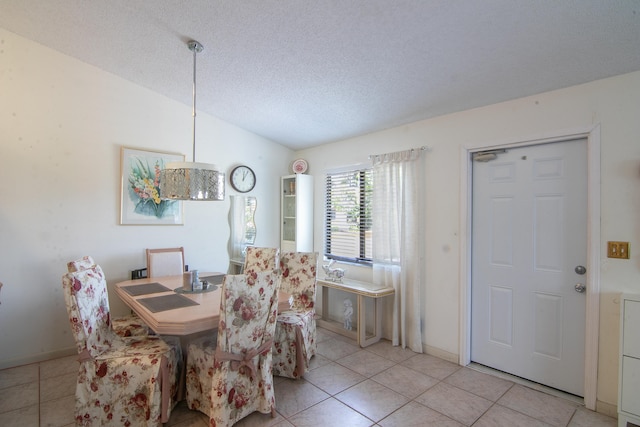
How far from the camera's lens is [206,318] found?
2.01 m

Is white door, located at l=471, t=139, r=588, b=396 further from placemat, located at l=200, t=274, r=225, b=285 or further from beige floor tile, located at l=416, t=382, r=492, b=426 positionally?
placemat, located at l=200, t=274, r=225, b=285

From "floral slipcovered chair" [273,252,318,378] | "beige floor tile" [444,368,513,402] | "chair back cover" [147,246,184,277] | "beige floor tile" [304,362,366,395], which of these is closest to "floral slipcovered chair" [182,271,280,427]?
"floral slipcovered chair" [273,252,318,378]

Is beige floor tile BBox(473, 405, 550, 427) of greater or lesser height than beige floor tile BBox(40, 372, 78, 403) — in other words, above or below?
above

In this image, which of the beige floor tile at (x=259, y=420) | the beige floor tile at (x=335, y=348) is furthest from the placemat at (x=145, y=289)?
the beige floor tile at (x=335, y=348)

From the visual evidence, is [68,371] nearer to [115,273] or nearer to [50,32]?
[115,273]

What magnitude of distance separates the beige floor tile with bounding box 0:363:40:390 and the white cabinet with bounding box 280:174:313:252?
2822 mm

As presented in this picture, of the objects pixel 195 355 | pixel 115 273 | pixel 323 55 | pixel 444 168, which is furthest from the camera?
pixel 115 273

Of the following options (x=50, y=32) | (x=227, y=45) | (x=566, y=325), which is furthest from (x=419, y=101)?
(x=50, y=32)

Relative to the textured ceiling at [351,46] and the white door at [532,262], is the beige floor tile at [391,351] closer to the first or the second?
the white door at [532,262]

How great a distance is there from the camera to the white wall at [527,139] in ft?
7.16

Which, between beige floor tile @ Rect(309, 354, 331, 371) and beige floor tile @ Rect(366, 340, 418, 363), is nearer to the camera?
beige floor tile @ Rect(309, 354, 331, 371)

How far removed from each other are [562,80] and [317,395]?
295cm

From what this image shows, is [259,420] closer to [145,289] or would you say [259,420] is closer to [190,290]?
[190,290]

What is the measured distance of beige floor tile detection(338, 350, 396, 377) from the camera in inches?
114
